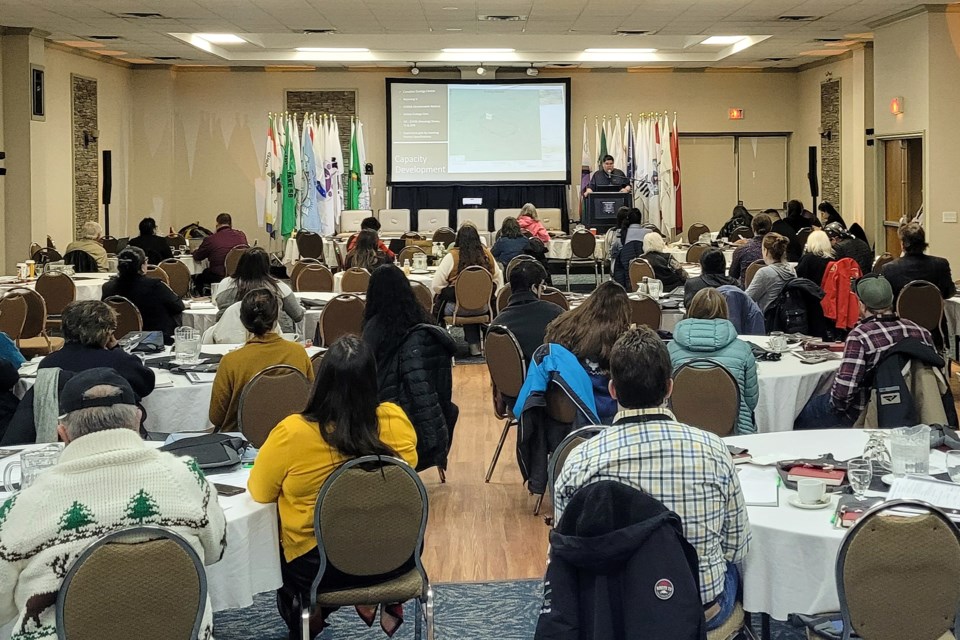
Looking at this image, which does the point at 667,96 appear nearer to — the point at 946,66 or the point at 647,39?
the point at 647,39

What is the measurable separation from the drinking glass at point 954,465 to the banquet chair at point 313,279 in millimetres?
7879

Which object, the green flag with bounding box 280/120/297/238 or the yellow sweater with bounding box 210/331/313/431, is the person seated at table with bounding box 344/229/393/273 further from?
the green flag with bounding box 280/120/297/238

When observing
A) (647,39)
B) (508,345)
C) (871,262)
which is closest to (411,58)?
(647,39)

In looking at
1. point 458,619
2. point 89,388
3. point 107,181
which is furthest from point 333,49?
point 89,388

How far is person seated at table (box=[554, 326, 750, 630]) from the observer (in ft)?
9.75

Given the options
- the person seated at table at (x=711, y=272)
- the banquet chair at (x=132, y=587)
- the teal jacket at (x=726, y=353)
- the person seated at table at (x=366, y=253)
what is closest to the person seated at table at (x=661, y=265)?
the person seated at table at (x=711, y=272)

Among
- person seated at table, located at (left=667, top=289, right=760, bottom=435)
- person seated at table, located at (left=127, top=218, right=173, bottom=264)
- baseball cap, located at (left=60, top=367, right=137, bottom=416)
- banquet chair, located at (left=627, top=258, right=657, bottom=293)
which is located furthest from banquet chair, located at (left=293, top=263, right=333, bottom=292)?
baseball cap, located at (left=60, top=367, right=137, bottom=416)

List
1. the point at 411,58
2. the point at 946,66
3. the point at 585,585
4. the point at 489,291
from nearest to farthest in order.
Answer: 1. the point at 585,585
2. the point at 489,291
3. the point at 946,66
4. the point at 411,58

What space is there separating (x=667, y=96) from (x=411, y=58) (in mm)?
4832

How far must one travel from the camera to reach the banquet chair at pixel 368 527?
3557 millimetres

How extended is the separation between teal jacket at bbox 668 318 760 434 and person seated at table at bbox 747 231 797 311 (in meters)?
3.23

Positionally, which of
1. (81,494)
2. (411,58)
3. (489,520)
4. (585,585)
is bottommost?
(489,520)

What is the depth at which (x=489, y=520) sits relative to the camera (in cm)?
618

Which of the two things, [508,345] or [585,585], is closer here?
[585,585]
